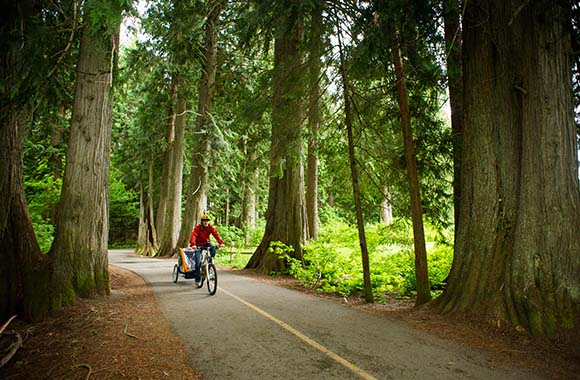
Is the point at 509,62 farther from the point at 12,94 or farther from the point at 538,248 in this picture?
the point at 12,94

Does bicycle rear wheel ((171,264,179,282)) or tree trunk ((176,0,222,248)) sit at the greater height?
tree trunk ((176,0,222,248))

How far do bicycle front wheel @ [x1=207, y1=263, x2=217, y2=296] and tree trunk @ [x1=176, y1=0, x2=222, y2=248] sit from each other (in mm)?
10950

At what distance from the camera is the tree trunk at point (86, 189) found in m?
7.84

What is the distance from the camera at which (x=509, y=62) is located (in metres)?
6.14

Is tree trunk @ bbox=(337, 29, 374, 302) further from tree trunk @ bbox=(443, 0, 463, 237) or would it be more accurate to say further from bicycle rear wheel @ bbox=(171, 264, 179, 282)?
bicycle rear wheel @ bbox=(171, 264, 179, 282)

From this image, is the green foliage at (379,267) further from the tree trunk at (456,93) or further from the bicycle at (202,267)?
the bicycle at (202,267)

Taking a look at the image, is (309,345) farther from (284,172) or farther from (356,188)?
(284,172)

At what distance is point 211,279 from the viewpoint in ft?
29.2

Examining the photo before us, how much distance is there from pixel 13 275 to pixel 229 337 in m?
5.30

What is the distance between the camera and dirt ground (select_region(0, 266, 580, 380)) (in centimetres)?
432

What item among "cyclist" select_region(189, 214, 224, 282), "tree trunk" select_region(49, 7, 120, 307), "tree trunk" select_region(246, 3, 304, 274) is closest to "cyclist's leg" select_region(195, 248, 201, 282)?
"cyclist" select_region(189, 214, 224, 282)

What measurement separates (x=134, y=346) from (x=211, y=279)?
12.6 ft

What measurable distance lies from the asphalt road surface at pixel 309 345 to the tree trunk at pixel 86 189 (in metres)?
2.02

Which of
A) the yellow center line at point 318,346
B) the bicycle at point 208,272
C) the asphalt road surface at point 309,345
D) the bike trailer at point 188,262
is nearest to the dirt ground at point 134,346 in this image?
the asphalt road surface at point 309,345
